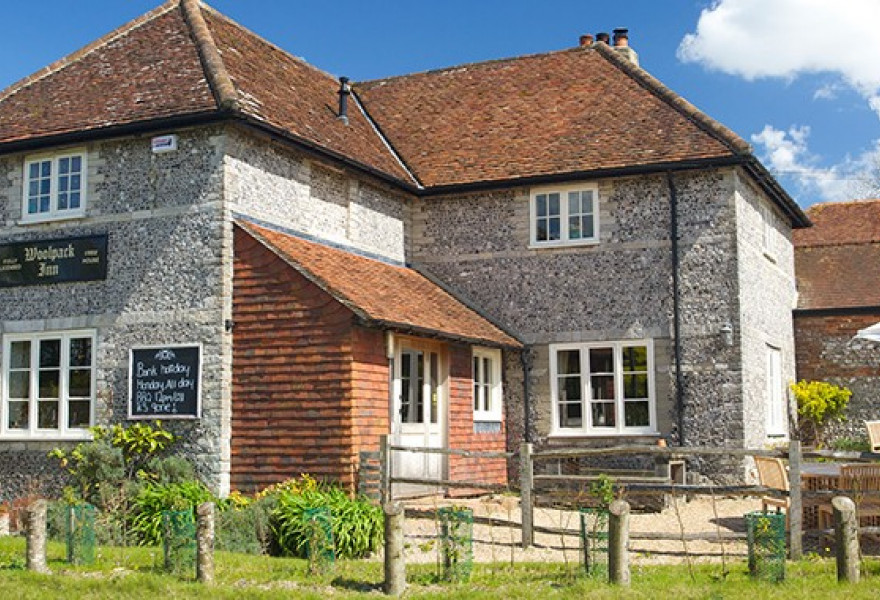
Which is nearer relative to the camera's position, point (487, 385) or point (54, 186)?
point (54, 186)

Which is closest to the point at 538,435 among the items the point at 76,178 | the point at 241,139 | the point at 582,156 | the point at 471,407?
the point at 471,407

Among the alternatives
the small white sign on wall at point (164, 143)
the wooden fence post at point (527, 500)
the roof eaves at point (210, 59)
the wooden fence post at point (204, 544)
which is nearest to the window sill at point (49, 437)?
the small white sign on wall at point (164, 143)

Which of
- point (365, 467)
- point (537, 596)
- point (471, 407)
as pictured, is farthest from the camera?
point (471, 407)

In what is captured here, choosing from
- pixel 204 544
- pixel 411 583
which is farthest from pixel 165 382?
pixel 411 583

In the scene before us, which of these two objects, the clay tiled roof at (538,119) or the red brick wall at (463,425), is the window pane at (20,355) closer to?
the red brick wall at (463,425)

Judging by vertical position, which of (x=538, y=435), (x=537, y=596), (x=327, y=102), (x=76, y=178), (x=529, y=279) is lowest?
(x=537, y=596)

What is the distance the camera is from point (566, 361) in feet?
64.1

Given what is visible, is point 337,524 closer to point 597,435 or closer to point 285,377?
point 285,377

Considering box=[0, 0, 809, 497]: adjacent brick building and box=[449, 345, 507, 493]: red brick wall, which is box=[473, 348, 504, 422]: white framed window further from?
box=[449, 345, 507, 493]: red brick wall

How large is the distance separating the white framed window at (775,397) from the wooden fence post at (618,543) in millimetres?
11269

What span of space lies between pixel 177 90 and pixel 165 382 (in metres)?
4.50

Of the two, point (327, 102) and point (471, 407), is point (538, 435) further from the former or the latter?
point (327, 102)

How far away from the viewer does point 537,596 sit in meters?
9.65

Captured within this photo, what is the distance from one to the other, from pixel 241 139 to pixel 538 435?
750 cm
